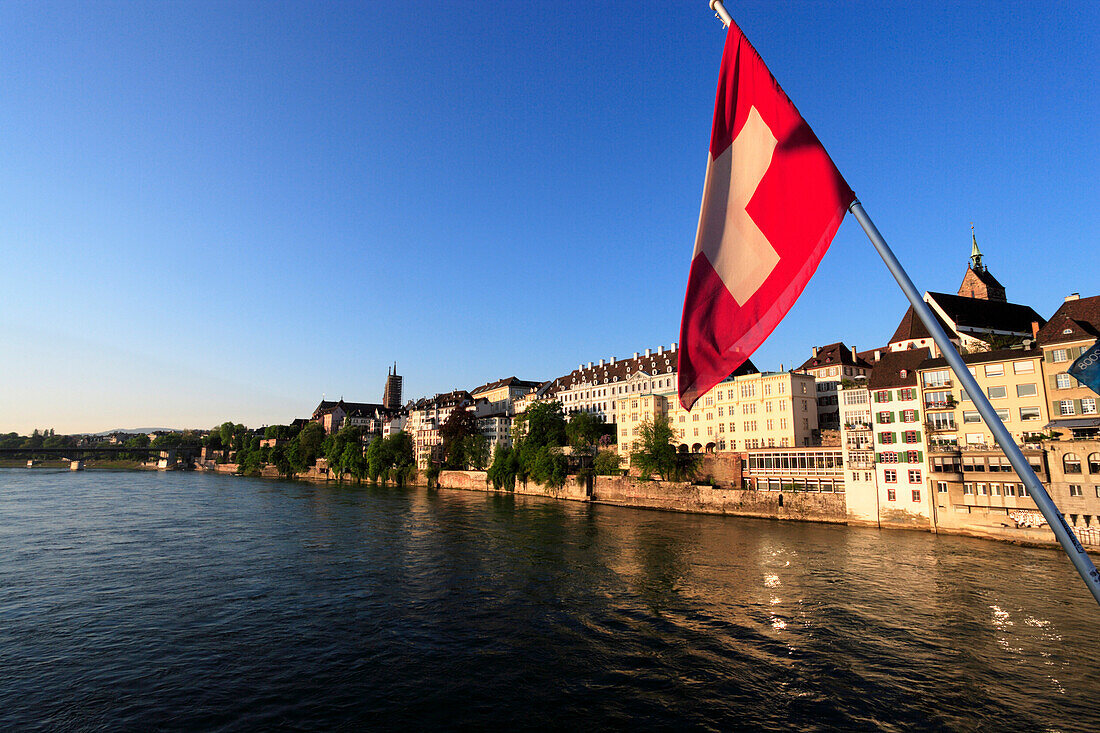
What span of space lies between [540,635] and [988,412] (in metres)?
20.2

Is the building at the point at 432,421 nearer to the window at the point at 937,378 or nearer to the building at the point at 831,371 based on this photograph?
the building at the point at 831,371

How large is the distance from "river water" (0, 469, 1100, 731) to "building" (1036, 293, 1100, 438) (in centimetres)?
1019

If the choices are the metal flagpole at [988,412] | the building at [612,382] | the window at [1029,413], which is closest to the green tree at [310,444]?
the building at [612,382]

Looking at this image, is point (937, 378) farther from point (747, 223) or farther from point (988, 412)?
point (988, 412)

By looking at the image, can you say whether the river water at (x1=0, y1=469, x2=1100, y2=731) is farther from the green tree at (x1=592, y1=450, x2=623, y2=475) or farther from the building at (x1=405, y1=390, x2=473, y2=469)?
the building at (x1=405, y1=390, x2=473, y2=469)

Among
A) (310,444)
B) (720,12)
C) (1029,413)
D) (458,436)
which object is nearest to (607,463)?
(458,436)

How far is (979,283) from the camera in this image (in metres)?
94.6

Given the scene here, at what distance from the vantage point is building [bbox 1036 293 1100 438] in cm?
4125

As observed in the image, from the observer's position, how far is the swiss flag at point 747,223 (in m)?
6.24

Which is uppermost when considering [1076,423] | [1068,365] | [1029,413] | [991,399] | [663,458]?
[1068,365]

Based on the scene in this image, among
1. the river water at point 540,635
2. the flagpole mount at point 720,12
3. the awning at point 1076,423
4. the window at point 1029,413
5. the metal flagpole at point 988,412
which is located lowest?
the river water at point 540,635

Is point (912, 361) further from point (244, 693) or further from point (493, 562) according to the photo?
point (244, 693)

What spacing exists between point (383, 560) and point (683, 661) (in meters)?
22.5

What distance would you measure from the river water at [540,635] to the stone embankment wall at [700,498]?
12.9 metres
